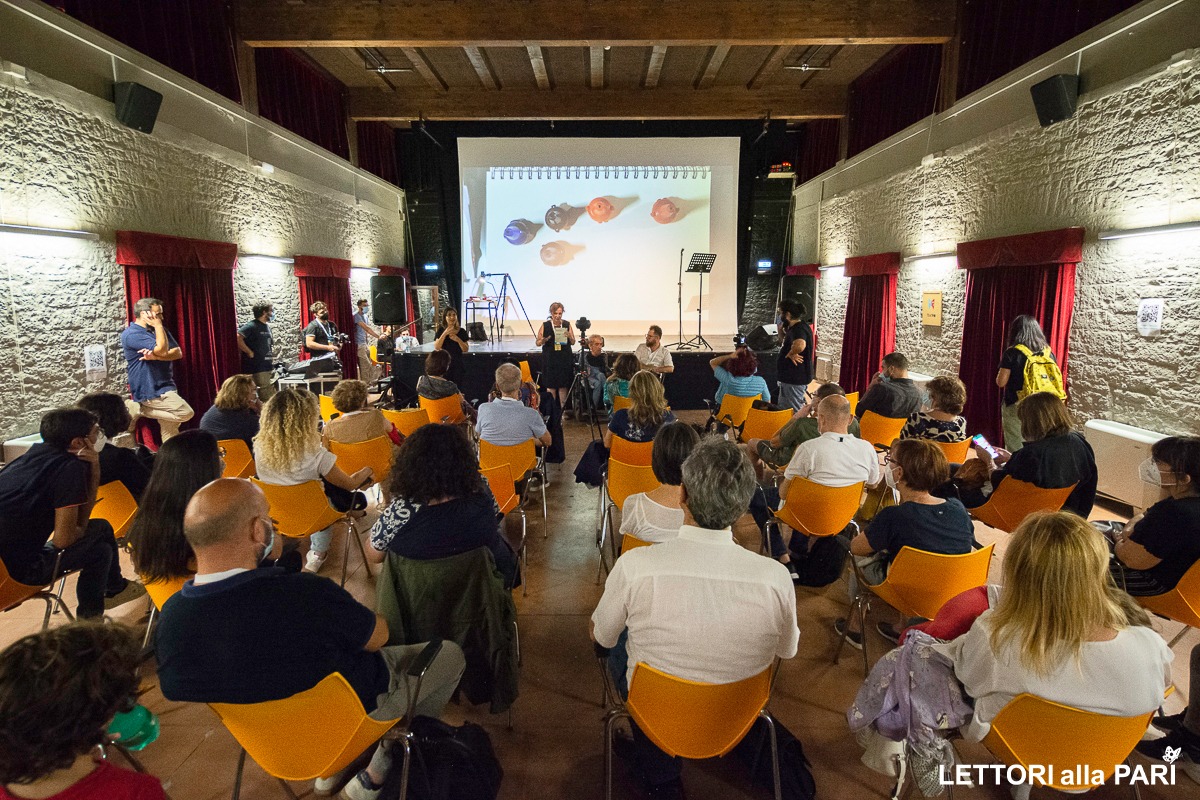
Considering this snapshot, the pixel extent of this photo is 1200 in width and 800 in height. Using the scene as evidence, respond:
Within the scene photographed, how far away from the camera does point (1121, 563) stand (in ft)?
8.30

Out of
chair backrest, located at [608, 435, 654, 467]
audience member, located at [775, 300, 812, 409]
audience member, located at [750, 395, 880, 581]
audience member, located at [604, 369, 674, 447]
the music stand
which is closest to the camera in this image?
audience member, located at [750, 395, 880, 581]

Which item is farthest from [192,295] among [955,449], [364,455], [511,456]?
[955,449]

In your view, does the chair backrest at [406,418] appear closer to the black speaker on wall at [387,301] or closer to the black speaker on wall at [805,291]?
the black speaker on wall at [387,301]

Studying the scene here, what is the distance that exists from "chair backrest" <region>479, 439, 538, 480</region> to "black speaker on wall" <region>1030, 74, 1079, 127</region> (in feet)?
18.1

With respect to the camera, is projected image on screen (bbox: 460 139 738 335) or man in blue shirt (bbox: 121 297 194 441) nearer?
man in blue shirt (bbox: 121 297 194 441)

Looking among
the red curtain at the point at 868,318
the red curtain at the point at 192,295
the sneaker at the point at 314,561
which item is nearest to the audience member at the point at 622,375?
the sneaker at the point at 314,561

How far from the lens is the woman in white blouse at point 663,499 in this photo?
244cm

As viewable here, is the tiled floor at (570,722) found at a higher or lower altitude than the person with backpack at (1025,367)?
lower

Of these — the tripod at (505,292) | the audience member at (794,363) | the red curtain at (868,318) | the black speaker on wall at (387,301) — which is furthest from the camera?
the tripod at (505,292)

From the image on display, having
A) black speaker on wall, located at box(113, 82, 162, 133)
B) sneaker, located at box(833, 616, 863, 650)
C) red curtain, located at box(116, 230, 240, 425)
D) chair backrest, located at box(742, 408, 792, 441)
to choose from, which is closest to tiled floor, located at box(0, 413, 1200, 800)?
sneaker, located at box(833, 616, 863, 650)

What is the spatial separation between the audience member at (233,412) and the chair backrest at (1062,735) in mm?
3877

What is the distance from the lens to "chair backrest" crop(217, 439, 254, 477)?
3.69 metres

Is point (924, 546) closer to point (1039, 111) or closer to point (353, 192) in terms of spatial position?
point (1039, 111)

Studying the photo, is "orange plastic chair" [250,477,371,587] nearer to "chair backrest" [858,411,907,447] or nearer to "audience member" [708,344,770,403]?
"audience member" [708,344,770,403]
